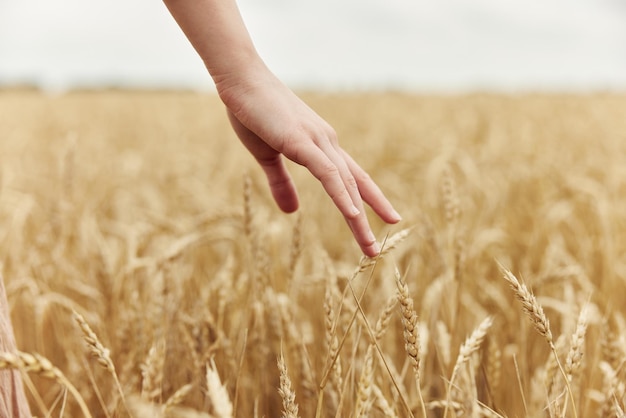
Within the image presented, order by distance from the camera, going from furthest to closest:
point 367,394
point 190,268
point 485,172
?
1. point 485,172
2. point 190,268
3. point 367,394

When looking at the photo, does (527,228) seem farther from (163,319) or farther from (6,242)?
(6,242)

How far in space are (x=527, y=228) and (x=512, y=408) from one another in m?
1.24

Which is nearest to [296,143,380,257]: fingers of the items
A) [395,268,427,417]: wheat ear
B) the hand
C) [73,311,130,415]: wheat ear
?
the hand

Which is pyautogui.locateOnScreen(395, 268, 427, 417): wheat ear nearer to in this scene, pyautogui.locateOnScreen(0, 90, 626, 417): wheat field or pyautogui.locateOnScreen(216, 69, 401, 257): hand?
pyautogui.locateOnScreen(0, 90, 626, 417): wheat field

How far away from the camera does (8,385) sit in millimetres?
798

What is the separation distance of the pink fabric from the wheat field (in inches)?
2.6

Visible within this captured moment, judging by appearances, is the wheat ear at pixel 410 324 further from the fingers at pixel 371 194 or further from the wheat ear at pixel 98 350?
the wheat ear at pixel 98 350

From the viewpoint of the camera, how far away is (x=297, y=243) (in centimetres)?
110

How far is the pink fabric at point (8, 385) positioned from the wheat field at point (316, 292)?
66mm

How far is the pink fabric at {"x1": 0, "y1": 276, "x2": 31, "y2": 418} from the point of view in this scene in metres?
0.77

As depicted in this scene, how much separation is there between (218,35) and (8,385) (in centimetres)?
52

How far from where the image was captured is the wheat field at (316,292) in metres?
0.85

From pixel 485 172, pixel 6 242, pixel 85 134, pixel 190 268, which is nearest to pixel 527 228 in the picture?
pixel 485 172

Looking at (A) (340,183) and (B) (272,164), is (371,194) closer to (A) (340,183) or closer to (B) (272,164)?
(A) (340,183)
